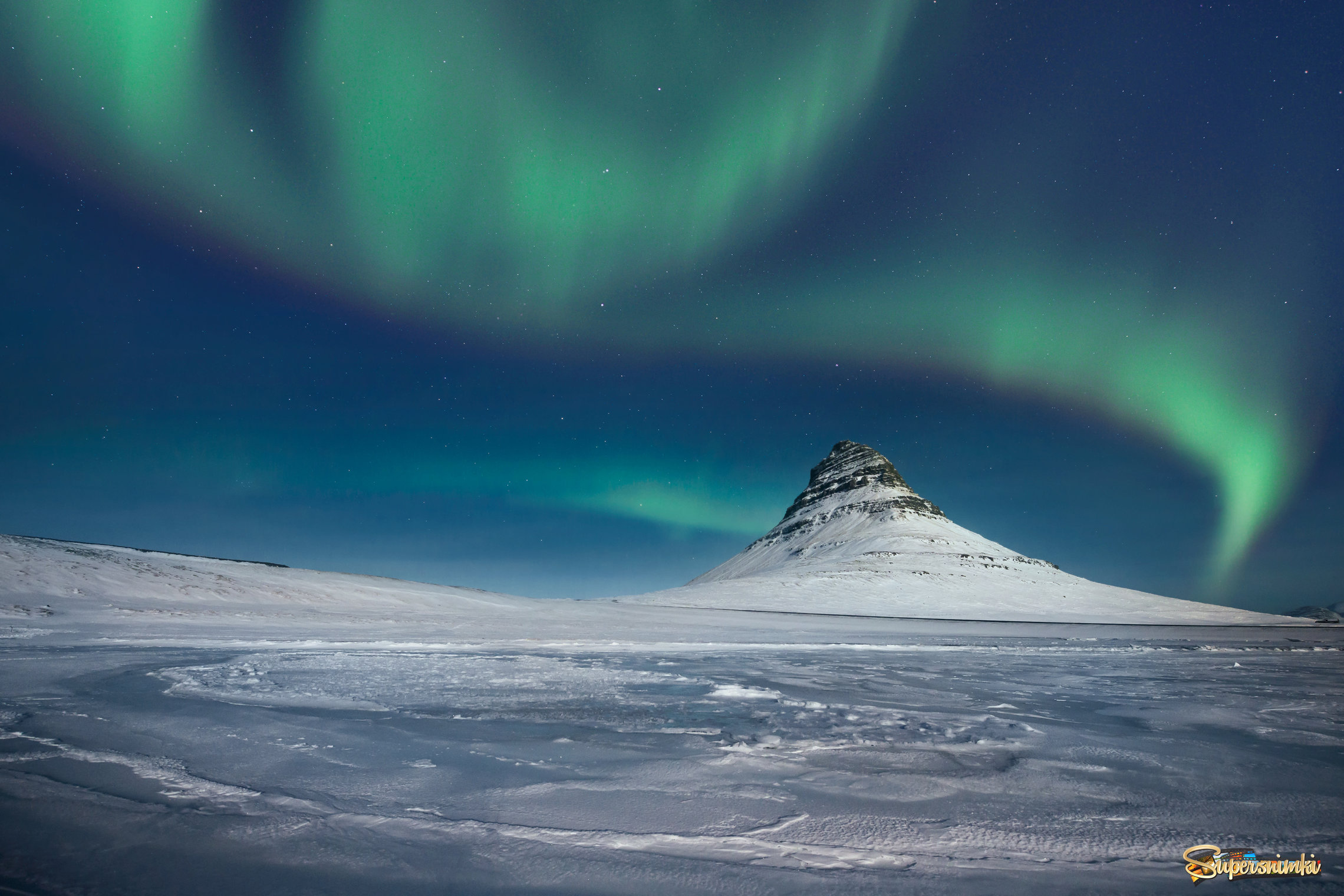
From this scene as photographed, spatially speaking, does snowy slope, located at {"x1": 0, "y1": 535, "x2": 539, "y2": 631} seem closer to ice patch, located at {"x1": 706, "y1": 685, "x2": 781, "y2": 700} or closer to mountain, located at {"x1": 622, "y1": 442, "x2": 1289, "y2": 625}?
ice patch, located at {"x1": 706, "y1": 685, "x2": 781, "y2": 700}

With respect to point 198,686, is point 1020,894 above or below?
above

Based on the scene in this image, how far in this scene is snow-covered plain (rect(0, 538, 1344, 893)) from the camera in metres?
2.49

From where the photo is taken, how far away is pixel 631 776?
3826mm

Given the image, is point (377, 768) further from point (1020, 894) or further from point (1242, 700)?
point (1242, 700)

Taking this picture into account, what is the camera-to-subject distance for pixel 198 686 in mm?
6652

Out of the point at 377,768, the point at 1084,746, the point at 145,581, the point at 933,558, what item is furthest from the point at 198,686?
the point at 933,558

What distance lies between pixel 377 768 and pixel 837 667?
8677 millimetres

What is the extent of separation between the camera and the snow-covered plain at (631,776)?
98.2 inches

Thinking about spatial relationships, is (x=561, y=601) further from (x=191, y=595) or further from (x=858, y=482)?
(x=858, y=482)

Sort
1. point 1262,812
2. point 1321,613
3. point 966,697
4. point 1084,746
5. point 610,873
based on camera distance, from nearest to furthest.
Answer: point 610,873
point 1262,812
point 1084,746
point 966,697
point 1321,613

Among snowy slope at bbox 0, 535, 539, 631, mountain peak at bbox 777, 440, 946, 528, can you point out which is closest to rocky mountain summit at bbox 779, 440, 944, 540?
mountain peak at bbox 777, 440, 946, 528

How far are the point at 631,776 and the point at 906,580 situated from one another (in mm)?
70425

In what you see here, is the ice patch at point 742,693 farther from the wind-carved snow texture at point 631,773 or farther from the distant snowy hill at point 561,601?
the distant snowy hill at point 561,601

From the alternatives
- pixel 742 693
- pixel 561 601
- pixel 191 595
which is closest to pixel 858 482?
pixel 561 601
